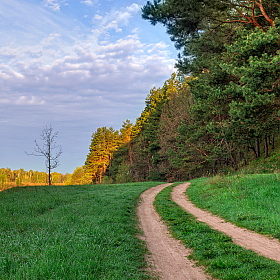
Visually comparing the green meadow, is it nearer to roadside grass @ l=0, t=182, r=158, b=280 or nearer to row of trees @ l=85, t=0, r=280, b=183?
roadside grass @ l=0, t=182, r=158, b=280

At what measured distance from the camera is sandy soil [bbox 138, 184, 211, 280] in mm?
4320

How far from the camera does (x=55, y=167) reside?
26.2 m

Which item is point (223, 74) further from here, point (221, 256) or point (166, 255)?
point (166, 255)

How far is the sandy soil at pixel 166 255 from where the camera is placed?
4.32m

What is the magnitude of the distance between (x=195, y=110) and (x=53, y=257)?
85.2 feet

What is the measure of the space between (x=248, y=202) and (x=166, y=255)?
587cm

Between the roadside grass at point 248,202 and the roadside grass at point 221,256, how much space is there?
5.43ft

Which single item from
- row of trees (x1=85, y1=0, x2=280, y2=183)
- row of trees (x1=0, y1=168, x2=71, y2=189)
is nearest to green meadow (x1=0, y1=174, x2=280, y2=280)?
row of trees (x1=85, y1=0, x2=280, y2=183)

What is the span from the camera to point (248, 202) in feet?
31.3

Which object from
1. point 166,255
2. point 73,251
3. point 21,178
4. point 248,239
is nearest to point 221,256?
point 166,255

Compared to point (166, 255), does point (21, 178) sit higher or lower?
higher

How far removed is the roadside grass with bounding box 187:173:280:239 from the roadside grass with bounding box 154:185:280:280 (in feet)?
5.43

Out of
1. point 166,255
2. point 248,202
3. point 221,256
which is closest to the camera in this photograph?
point 221,256

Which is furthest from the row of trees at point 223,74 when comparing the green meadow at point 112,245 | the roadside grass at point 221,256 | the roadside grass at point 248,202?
the roadside grass at point 221,256
